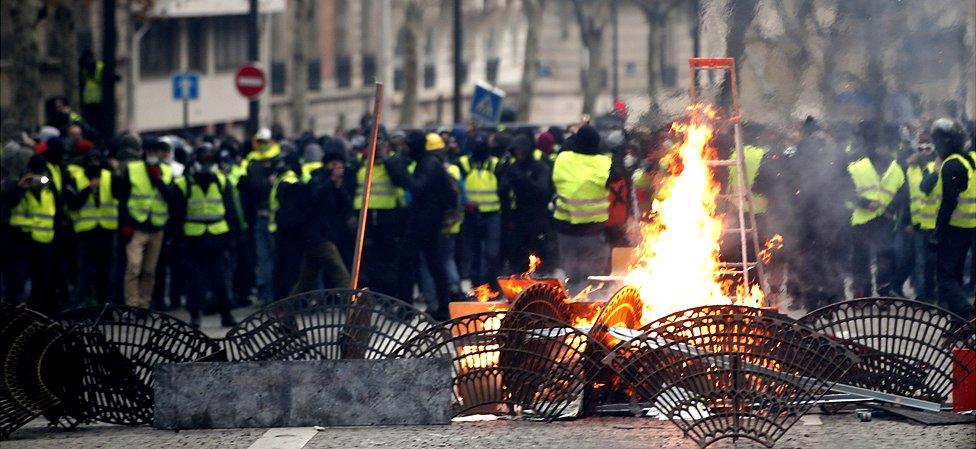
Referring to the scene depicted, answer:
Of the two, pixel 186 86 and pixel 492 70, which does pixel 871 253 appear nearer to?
pixel 186 86

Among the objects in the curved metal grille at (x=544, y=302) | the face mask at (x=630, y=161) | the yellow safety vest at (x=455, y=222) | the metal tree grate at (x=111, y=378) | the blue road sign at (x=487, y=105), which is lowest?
the metal tree grate at (x=111, y=378)

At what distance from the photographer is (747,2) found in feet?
41.5

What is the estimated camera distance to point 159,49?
4650 centimetres

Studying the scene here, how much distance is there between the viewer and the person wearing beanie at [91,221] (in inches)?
638

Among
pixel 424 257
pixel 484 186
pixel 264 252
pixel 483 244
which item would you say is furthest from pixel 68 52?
pixel 424 257

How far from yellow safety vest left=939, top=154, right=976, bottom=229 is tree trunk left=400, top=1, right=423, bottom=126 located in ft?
92.0

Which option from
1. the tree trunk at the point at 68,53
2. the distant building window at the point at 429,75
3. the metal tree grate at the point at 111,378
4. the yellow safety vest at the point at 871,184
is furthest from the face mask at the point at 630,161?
the distant building window at the point at 429,75

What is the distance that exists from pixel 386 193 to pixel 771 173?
3.80m

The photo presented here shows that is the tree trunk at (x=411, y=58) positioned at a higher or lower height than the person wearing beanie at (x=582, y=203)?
higher

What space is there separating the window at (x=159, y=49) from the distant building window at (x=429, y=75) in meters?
14.8

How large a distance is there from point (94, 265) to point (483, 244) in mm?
4191

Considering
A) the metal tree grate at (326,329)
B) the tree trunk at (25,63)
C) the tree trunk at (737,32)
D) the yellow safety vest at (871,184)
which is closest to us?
the metal tree grate at (326,329)

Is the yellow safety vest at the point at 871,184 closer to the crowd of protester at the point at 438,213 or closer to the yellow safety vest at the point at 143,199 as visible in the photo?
the crowd of protester at the point at 438,213

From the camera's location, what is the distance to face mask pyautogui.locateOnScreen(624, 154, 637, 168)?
15931 millimetres
